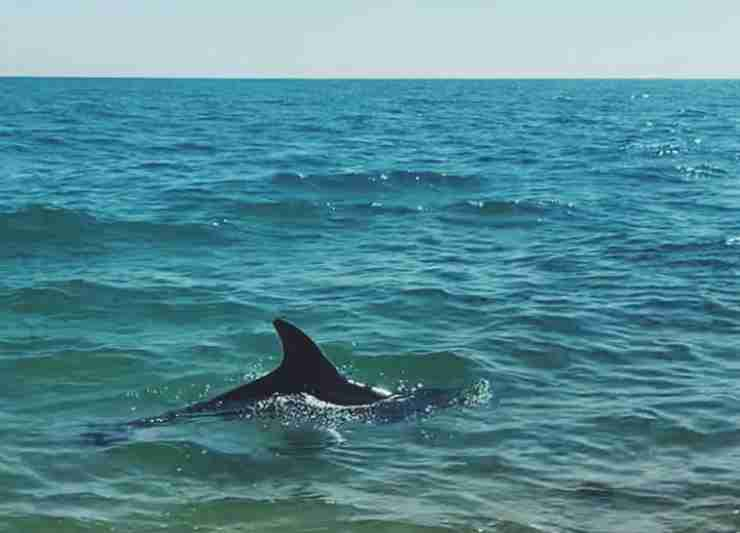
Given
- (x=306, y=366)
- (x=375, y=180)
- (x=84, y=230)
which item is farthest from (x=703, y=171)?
(x=306, y=366)

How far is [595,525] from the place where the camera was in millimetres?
8555

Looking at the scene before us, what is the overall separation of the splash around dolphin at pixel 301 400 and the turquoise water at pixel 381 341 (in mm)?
297

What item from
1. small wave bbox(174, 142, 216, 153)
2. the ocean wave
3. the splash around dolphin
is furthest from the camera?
small wave bbox(174, 142, 216, 153)

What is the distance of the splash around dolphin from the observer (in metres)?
11.1

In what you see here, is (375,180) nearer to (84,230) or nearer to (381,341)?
(84,230)

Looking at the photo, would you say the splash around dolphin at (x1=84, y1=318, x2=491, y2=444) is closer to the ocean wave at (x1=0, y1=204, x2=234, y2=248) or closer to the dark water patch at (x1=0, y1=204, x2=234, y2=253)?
the dark water patch at (x1=0, y1=204, x2=234, y2=253)

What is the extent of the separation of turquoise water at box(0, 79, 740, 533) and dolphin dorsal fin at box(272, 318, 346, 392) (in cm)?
69

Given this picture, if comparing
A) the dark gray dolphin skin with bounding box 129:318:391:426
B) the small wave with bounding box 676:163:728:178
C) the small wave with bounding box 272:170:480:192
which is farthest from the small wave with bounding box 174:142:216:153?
the dark gray dolphin skin with bounding box 129:318:391:426

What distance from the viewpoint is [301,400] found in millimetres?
11352

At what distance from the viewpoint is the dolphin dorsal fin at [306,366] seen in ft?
36.6

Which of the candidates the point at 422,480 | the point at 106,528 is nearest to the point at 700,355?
the point at 422,480

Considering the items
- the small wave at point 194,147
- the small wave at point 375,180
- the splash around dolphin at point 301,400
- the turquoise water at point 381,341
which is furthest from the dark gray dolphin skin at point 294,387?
the small wave at point 194,147

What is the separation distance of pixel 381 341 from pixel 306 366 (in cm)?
337

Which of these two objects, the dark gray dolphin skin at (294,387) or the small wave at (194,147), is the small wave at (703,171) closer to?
the small wave at (194,147)
